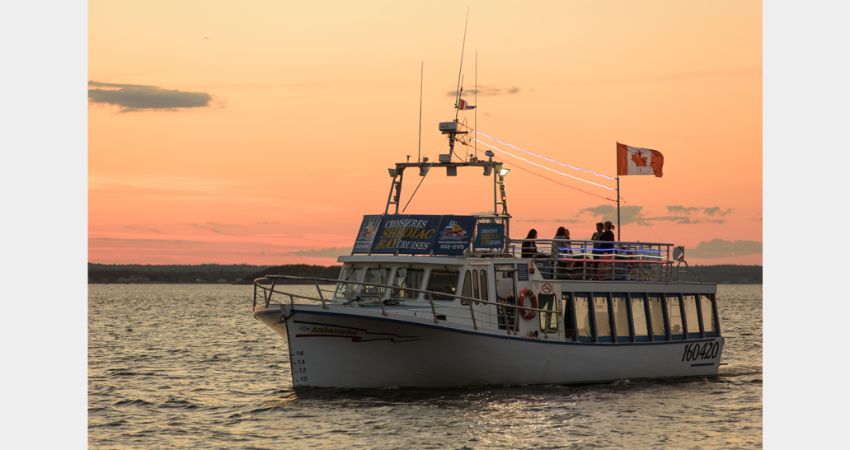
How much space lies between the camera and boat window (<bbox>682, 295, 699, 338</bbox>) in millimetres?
39500

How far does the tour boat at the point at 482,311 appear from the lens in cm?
3166

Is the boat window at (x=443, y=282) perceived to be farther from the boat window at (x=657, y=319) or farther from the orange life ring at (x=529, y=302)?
the boat window at (x=657, y=319)

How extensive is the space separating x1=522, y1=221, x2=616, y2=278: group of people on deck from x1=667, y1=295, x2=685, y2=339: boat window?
2238mm

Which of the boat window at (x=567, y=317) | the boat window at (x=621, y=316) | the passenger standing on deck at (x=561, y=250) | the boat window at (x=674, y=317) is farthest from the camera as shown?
the boat window at (x=674, y=317)

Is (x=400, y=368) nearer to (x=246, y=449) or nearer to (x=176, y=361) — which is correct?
(x=246, y=449)

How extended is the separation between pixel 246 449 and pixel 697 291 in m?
17.6

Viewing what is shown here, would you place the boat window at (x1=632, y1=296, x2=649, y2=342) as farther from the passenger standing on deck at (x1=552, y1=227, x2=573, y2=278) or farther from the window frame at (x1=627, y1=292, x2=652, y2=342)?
the passenger standing on deck at (x1=552, y1=227, x2=573, y2=278)

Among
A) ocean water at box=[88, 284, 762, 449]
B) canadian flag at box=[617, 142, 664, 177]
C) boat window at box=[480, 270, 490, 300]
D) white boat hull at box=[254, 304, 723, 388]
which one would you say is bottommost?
ocean water at box=[88, 284, 762, 449]

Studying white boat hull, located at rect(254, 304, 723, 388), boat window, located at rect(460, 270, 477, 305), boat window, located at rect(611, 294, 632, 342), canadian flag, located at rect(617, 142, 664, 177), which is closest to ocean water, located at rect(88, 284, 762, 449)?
white boat hull, located at rect(254, 304, 723, 388)

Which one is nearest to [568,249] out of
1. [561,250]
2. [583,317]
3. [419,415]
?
[561,250]

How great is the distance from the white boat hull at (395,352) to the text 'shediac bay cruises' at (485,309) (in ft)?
0.10

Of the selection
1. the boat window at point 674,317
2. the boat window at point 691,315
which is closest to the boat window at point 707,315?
the boat window at point 691,315

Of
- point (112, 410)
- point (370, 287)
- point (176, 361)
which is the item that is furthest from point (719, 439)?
point (176, 361)

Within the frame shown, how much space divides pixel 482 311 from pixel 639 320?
19.9 ft
